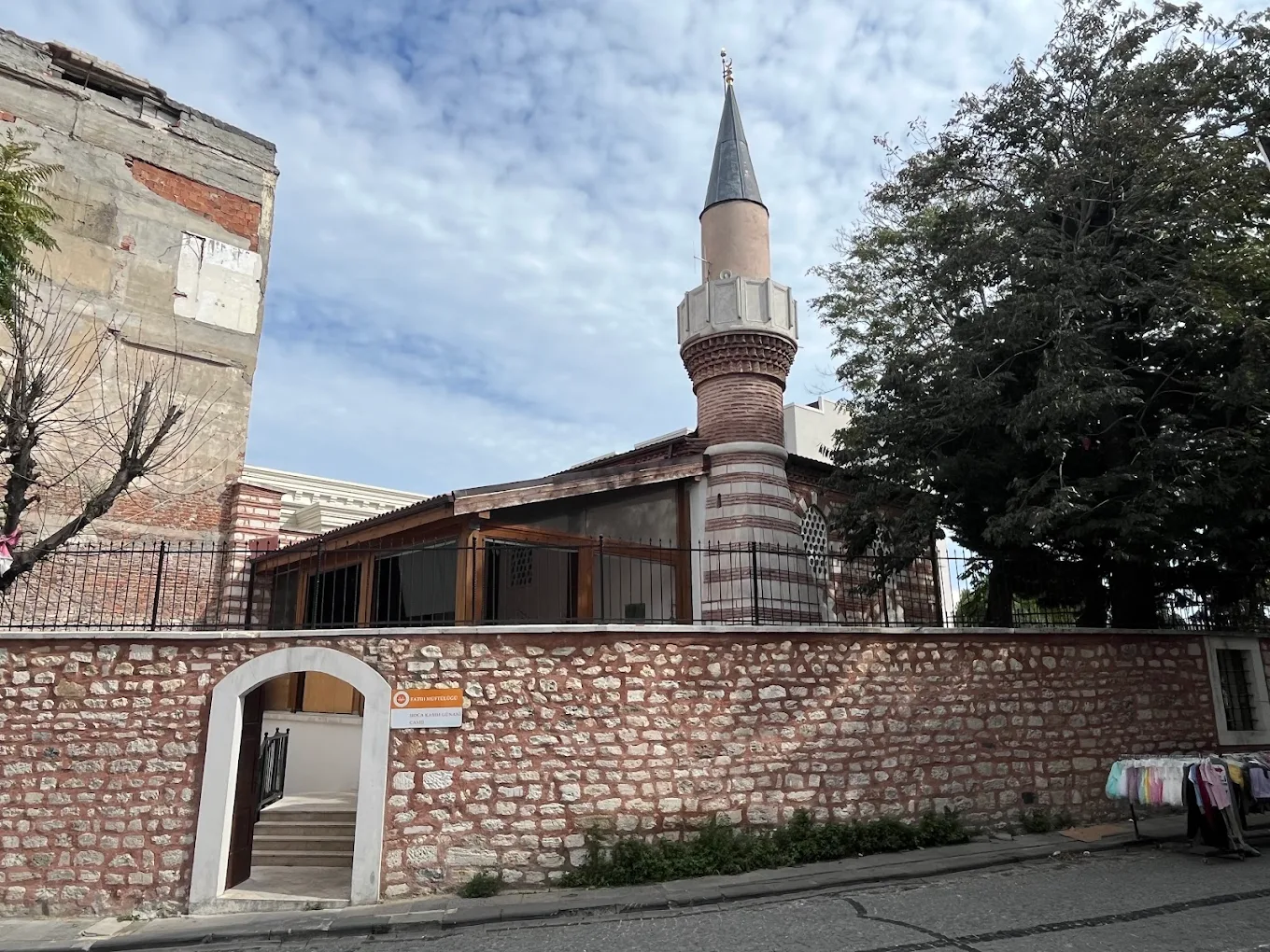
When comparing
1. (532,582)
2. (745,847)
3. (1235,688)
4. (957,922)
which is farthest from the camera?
(532,582)

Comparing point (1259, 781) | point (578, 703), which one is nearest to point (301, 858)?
point (578, 703)

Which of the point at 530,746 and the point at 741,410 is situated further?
the point at 741,410

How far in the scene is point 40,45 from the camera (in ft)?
45.4

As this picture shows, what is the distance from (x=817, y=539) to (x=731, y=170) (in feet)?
19.5

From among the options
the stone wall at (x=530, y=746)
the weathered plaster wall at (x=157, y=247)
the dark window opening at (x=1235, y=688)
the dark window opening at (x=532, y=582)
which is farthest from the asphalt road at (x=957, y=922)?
the weathered plaster wall at (x=157, y=247)

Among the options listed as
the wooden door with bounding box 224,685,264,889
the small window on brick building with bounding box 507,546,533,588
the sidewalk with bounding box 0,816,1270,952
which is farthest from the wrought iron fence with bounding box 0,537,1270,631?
the sidewalk with bounding box 0,816,1270,952

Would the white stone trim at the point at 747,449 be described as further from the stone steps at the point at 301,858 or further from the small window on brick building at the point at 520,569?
the stone steps at the point at 301,858

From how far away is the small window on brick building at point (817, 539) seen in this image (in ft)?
40.1

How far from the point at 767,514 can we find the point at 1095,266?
491 centimetres

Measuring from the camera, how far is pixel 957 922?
20.1 ft

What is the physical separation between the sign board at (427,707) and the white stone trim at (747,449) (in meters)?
5.33

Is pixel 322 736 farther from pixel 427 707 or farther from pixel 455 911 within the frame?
pixel 455 911

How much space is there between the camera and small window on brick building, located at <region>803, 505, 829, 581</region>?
12211 millimetres

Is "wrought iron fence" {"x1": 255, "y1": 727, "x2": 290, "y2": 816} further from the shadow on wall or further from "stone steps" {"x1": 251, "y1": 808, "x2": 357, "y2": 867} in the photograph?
"stone steps" {"x1": 251, "y1": 808, "x2": 357, "y2": 867}
